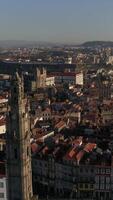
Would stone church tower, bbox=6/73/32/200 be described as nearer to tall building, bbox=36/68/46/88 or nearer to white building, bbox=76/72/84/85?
tall building, bbox=36/68/46/88

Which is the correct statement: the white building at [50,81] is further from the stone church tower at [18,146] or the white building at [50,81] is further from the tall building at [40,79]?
the stone church tower at [18,146]

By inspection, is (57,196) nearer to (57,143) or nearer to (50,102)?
(57,143)

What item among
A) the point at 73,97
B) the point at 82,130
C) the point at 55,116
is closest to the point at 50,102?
the point at 73,97

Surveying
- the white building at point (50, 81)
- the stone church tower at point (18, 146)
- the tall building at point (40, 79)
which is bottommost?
the white building at point (50, 81)

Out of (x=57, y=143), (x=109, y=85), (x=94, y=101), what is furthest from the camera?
(x=109, y=85)

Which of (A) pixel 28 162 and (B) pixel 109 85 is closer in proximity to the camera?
(A) pixel 28 162

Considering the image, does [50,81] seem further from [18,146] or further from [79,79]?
[18,146]

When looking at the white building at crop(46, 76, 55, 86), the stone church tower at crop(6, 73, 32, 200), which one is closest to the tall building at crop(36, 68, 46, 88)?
the white building at crop(46, 76, 55, 86)

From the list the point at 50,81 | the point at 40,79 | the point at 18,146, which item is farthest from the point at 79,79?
the point at 18,146

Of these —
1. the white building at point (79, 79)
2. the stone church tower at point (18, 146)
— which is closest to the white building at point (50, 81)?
the white building at point (79, 79)
